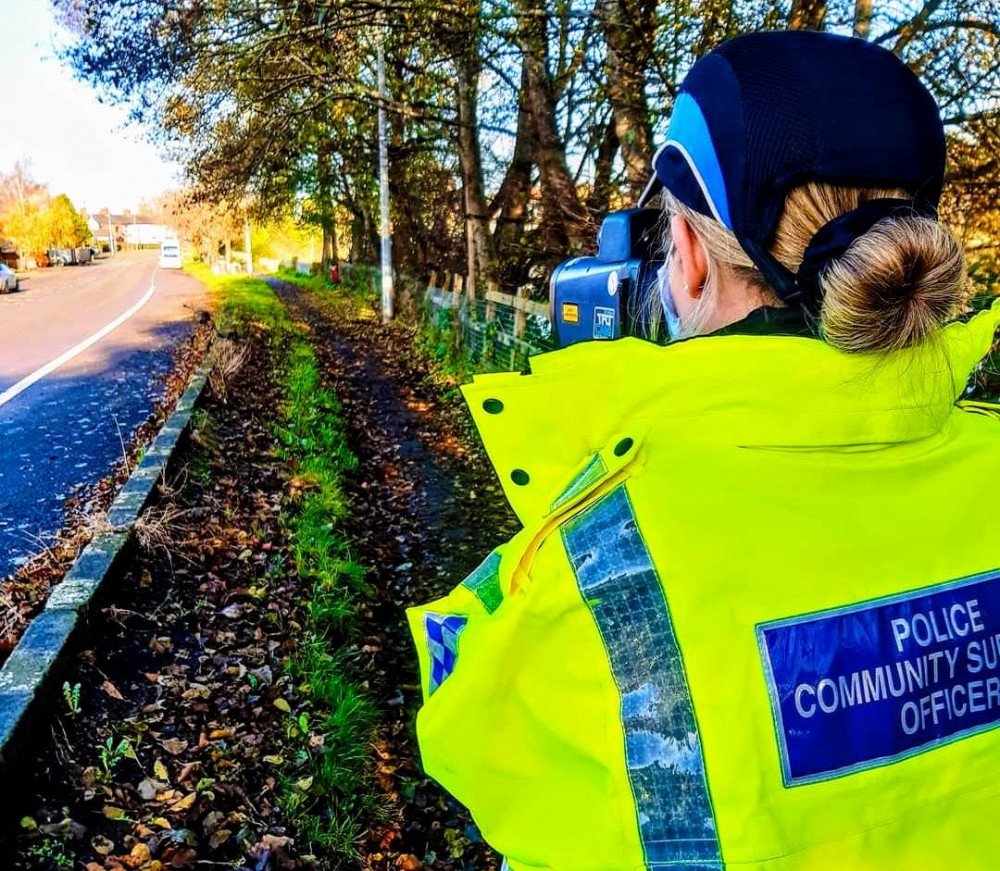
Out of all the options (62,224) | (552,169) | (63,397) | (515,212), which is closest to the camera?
(63,397)

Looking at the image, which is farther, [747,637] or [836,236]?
[836,236]

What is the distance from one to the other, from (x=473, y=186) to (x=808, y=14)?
685 centimetres

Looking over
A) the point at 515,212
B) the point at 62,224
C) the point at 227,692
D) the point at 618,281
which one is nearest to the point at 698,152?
the point at 618,281

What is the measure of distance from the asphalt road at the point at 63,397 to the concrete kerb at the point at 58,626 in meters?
0.58

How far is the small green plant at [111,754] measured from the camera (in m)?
2.79

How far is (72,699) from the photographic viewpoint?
2986mm

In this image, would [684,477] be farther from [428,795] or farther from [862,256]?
[428,795]

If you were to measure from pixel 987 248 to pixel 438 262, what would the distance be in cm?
1319

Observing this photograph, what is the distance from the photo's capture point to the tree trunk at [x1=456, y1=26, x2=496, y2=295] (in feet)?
38.5

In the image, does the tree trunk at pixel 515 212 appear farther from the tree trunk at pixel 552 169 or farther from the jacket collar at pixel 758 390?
the jacket collar at pixel 758 390

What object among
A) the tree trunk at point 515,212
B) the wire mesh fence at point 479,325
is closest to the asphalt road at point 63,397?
the wire mesh fence at point 479,325

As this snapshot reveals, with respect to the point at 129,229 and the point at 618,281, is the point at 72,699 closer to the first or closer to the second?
the point at 618,281

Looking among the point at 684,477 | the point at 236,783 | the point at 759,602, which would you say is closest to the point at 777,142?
the point at 684,477

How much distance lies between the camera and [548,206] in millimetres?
9133
